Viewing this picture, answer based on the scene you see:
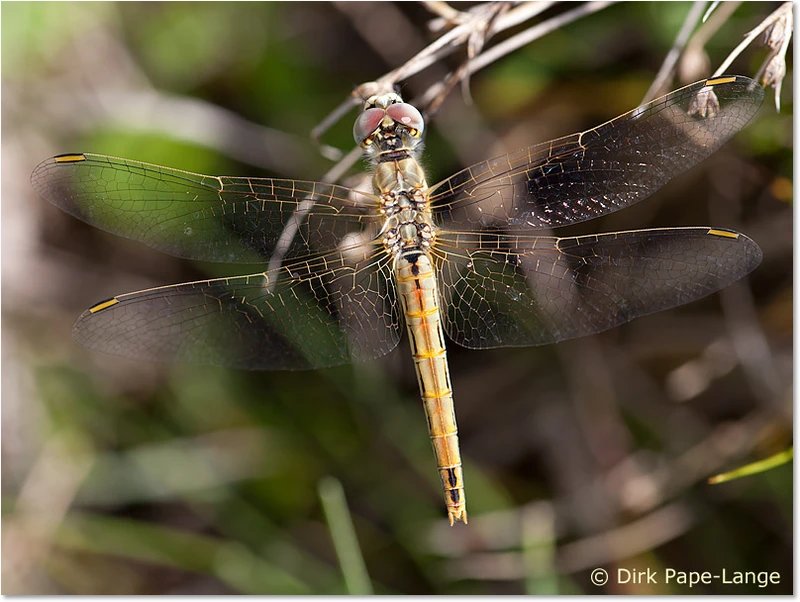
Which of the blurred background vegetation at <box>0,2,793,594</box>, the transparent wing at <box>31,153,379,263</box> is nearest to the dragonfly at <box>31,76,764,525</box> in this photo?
the transparent wing at <box>31,153,379,263</box>

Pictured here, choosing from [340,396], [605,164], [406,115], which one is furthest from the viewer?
[340,396]

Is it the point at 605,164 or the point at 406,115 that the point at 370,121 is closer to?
the point at 406,115

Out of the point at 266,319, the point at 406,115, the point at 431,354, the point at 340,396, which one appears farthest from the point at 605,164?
the point at 340,396

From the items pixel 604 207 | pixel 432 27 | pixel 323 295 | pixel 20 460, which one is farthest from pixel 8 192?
pixel 604 207

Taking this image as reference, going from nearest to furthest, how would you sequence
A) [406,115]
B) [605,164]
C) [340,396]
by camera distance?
[605,164], [406,115], [340,396]

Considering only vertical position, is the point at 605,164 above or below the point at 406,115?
below

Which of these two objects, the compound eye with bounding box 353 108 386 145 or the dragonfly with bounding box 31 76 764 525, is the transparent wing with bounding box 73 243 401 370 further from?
the compound eye with bounding box 353 108 386 145

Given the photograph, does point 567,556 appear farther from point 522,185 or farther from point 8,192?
point 8,192
